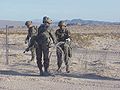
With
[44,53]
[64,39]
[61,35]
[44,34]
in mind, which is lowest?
[44,53]

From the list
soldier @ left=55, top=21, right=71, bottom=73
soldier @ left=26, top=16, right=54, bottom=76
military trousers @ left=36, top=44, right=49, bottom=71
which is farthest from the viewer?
soldier @ left=55, top=21, right=71, bottom=73

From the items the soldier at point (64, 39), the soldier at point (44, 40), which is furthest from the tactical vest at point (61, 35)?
the soldier at point (44, 40)

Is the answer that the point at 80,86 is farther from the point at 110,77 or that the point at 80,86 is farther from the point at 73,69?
the point at 73,69

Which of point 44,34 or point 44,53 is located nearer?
point 44,34

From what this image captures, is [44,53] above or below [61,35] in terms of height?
below

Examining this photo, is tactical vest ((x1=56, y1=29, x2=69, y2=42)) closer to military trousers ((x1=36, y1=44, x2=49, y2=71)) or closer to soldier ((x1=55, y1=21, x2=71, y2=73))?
soldier ((x1=55, y1=21, x2=71, y2=73))

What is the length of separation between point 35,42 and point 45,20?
3.00 ft

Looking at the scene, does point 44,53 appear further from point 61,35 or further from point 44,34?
point 61,35

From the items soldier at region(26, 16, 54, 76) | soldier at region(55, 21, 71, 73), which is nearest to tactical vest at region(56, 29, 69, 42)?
soldier at region(55, 21, 71, 73)

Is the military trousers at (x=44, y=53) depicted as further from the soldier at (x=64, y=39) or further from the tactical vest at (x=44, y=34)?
the soldier at (x=64, y=39)

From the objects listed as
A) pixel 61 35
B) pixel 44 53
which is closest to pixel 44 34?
pixel 44 53

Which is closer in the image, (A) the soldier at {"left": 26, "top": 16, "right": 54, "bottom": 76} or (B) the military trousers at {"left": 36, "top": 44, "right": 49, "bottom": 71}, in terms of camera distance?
(A) the soldier at {"left": 26, "top": 16, "right": 54, "bottom": 76}

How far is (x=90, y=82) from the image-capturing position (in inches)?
564

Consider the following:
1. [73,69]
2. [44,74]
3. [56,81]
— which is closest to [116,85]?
[56,81]
